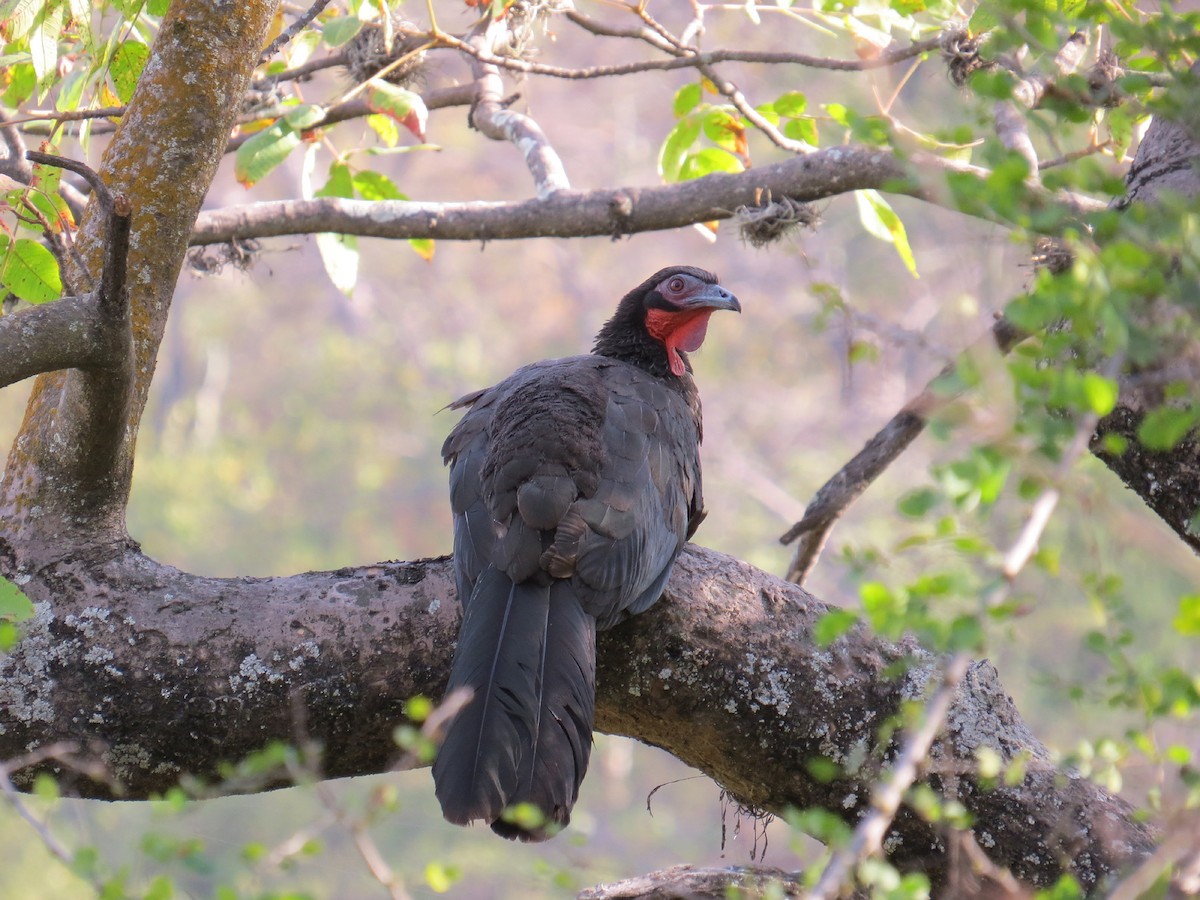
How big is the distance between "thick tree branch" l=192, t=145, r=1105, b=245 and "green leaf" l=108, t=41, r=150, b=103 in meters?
0.58

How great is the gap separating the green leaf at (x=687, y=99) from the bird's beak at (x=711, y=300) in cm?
61

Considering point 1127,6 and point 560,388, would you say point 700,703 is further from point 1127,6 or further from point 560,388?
point 1127,6

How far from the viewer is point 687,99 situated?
13.7ft

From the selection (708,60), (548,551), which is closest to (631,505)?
(548,551)

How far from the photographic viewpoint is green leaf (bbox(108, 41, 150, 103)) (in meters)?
3.59

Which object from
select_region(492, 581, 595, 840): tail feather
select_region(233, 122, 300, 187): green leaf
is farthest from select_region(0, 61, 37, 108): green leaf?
select_region(492, 581, 595, 840): tail feather

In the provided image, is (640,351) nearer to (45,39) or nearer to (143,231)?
(143,231)

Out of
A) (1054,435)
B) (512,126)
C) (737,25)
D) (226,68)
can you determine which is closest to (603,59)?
(737,25)

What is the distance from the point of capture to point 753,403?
2345 centimetres

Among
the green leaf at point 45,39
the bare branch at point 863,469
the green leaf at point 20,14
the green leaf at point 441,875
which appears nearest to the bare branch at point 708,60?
the bare branch at point 863,469

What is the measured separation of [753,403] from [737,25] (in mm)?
6966

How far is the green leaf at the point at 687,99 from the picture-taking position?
4156 millimetres

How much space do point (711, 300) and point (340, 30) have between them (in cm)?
152

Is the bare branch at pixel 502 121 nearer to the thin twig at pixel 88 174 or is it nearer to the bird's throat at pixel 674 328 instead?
the bird's throat at pixel 674 328
